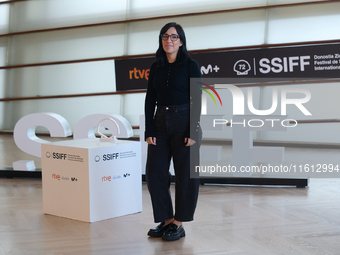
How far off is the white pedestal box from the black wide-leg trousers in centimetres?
58

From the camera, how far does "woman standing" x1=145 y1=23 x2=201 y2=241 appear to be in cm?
269

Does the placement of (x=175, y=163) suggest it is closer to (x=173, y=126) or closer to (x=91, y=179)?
(x=173, y=126)

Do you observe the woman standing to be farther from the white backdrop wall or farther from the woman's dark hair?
the white backdrop wall

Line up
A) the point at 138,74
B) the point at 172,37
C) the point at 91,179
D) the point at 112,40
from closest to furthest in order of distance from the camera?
the point at 172,37 → the point at 91,179 → the point at 138,74 → the point at 112,40

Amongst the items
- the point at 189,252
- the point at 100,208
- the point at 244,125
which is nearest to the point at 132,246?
the point at 189,252

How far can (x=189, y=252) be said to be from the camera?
Answer: 8.47 feet

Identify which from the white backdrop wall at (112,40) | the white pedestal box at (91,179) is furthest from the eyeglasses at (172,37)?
the white backdrop wall at (112,40)

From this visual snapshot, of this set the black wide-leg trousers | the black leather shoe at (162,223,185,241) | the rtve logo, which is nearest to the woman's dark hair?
the black wide-leg trousers

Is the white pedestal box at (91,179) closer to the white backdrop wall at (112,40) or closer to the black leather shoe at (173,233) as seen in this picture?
the black leather shoe at (173,233)

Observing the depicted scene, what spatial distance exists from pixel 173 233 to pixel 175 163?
446 millimetres

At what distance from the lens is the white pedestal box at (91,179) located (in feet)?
10.5

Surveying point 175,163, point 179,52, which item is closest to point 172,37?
point 179,52

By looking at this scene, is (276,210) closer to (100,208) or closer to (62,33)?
(100,208)

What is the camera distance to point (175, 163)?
2.79 m
